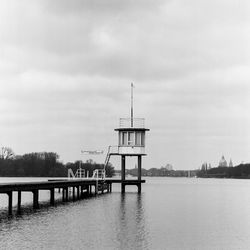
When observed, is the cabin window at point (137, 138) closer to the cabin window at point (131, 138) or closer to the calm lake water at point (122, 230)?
the cabin window at point (131, 138)

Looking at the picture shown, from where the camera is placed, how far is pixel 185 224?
3469 centimetres

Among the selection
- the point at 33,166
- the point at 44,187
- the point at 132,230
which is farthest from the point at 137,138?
the point at 33,166

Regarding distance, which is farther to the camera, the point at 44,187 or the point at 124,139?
the point at 124,139

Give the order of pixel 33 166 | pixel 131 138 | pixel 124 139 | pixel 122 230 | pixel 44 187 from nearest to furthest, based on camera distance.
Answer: pixel 122 230
pixel 44 187
pixel 131 138
pixel 124 139
pixel 33 166

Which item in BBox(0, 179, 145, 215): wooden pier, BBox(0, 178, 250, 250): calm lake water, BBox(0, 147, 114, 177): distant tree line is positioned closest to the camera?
BBox(0, 178, 250, 250): calm lake water

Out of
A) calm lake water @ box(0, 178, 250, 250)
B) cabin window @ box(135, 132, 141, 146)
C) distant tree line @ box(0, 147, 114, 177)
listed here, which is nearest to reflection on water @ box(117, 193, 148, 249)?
calm lake water @ box(0, 178, 250, 250)

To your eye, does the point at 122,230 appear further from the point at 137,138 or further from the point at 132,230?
the point at 137,138

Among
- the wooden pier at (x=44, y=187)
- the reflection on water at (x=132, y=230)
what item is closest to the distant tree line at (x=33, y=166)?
the wooden pier at (x=44, y=187)

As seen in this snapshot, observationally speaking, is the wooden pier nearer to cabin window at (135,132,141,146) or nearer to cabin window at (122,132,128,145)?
cabin window at (122,132,128,145)

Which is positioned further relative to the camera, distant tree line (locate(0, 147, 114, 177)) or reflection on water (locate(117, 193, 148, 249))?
distant tree line (locate(0, 147, 114, 177))

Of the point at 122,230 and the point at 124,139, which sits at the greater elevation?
the point at 124,139

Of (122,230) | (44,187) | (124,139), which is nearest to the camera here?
(122,230)

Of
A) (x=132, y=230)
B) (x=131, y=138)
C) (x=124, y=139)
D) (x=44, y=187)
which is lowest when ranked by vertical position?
(x=132, y=230)

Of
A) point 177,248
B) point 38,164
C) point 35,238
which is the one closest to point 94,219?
point 35,238
